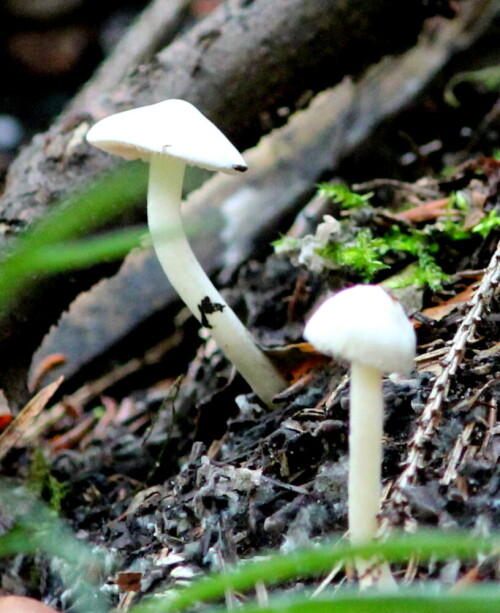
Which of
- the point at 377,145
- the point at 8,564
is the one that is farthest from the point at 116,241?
the point at 377,145

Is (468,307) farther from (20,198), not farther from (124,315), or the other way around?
(124,315)

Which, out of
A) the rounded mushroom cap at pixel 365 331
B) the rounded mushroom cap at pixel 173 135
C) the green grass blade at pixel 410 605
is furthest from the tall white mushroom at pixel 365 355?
the rounded mushroom cap at pixel 173 135

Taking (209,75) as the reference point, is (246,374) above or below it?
below

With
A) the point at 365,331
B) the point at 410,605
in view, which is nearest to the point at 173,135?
the point at 365,331

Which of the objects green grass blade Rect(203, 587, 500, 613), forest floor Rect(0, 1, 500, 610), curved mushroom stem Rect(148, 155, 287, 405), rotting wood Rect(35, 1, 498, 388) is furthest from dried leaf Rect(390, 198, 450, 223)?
green grass blade Rect(203, 587, 500, 613)

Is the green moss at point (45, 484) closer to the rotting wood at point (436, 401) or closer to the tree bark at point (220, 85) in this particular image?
the tree bark at point (220, 85)

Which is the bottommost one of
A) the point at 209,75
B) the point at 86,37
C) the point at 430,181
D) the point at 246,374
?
the point at 430,181
